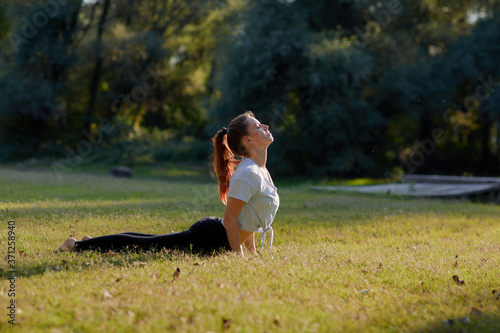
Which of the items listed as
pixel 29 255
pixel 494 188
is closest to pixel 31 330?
pixel 29 255

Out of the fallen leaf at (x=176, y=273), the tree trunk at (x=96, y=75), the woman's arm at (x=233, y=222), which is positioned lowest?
the fallen leaf at (x=176, y=273)

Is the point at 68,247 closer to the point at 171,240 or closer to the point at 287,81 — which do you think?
the point at 171,240

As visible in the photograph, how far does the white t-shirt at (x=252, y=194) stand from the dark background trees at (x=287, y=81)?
16.1 metres

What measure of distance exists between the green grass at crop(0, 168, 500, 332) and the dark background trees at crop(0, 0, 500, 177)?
1417 cm

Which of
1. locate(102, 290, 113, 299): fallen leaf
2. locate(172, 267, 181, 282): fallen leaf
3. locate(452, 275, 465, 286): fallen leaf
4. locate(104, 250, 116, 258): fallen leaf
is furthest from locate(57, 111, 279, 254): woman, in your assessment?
locate(452, 275, 465, 286): fallen leaf

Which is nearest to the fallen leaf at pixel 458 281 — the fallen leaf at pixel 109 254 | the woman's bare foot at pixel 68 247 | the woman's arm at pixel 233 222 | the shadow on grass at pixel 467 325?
the shadow on grass at pixel 467 325

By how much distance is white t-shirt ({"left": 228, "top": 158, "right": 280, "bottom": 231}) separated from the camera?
4953 millimetres

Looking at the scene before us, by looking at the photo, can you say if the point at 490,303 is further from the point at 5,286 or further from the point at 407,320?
the point at 5,286

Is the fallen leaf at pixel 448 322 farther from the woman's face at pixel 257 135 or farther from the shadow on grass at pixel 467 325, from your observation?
the woman's face at pixel 257 135

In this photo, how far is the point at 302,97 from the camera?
23.0m

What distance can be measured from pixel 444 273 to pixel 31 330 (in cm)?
363

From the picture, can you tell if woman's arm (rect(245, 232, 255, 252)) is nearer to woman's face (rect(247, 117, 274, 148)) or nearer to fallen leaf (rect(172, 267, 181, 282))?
woman's face (rect(247, 117, 274, 148))

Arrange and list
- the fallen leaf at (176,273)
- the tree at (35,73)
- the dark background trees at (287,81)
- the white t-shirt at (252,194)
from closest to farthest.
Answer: the fallen leaf at (176,273) < the white t-shirt at (252,194) < the dark background trees at (287,81) < the tree at (35,73)

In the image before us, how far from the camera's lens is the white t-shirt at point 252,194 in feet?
16.3
